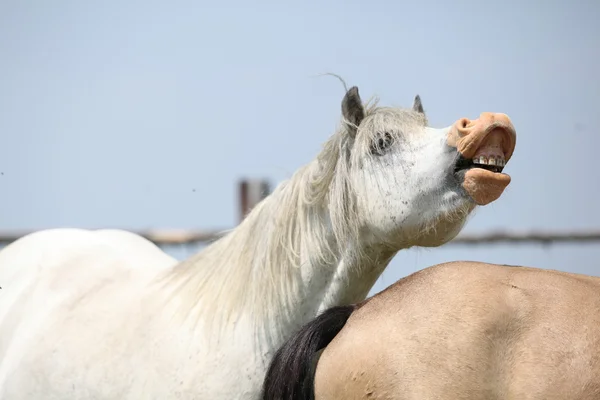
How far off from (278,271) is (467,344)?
65 centimetres

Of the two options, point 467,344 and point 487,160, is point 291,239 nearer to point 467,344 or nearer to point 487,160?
point 487,160

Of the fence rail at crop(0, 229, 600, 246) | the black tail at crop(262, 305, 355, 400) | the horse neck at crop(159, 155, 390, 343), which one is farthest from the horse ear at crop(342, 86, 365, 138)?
the fence rail at crop(0, 229, 600, 246)

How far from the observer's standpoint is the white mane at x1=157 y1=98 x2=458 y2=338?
2.23 m

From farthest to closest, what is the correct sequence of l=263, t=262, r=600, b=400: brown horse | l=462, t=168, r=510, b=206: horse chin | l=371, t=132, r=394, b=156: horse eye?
l=371, t=132, r=394, b=156: horse eye < l=462, t=168, r=510, b=206: horse chin < l=263, t=262, r=600, b=400: brown horse

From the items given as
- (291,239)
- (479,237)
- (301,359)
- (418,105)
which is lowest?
(479,237)

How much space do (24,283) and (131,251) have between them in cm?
31

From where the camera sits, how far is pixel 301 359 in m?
1.89

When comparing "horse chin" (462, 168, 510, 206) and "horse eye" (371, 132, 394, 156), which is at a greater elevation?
"horse eye" (371, 132, 394, 156)

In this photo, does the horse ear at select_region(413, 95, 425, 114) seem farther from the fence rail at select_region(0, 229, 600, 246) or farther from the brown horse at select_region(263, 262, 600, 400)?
the fence rail at select_region(0, 229, 600, 246)

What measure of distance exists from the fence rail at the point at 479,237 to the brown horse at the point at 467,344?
2050 mm

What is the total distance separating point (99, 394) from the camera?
89.8 inches

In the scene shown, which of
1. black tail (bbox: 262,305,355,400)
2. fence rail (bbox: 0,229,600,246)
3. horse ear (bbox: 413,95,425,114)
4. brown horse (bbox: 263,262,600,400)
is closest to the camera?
brown horse (bbox: 263,262,600,400)

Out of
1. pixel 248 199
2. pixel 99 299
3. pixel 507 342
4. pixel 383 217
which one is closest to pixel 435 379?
pixel 507 342

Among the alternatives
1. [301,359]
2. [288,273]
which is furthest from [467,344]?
[288,273]
